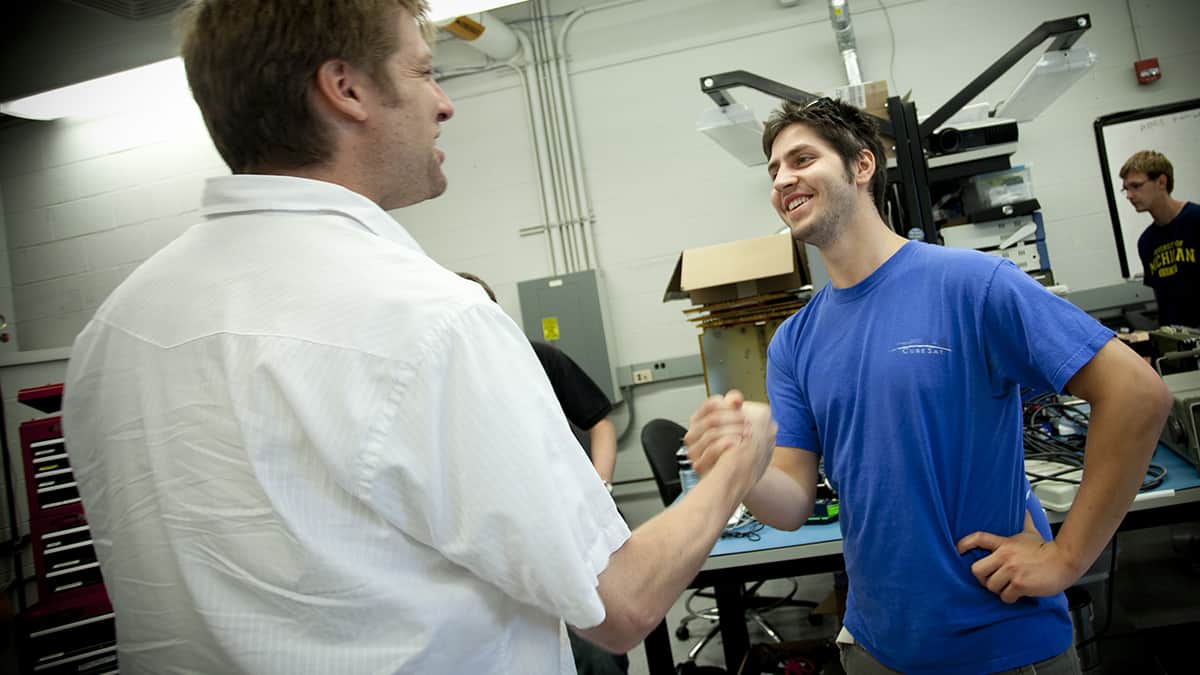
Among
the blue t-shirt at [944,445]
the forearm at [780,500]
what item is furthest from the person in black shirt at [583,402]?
the blue t-shirt at [944,445]

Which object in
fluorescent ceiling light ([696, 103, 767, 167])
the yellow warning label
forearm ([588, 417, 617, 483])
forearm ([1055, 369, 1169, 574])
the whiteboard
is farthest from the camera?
the whiteboard

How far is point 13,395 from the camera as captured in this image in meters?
3.75

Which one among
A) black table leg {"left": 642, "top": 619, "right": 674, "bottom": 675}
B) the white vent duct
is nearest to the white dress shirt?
black table leg {"left": 642, "top": 619, "right": 674, "bottom": 675}

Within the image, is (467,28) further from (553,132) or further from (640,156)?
(640,156)

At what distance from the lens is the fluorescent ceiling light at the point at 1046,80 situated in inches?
95.0

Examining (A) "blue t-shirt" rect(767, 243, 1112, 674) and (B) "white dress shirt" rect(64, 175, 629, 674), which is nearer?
(B) "white dress shirt" rect(64, 175, 629, 674)

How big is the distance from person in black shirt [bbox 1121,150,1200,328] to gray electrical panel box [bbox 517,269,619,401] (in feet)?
9.59

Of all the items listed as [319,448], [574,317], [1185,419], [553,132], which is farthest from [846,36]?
[319,448]

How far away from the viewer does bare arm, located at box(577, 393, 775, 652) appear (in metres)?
0.72

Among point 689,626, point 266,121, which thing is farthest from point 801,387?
point 689,626

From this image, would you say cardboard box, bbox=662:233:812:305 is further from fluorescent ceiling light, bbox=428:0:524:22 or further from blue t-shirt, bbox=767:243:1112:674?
blue t-shirt, bbox=767:243:1112:674

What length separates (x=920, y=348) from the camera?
1.23m

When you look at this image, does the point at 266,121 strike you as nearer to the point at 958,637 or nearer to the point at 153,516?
the point at 153,516

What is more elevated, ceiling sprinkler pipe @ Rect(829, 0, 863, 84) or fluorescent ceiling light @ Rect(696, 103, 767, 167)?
ceiling sprinkler pipe @ Rect(829, 0, 863, 84)
